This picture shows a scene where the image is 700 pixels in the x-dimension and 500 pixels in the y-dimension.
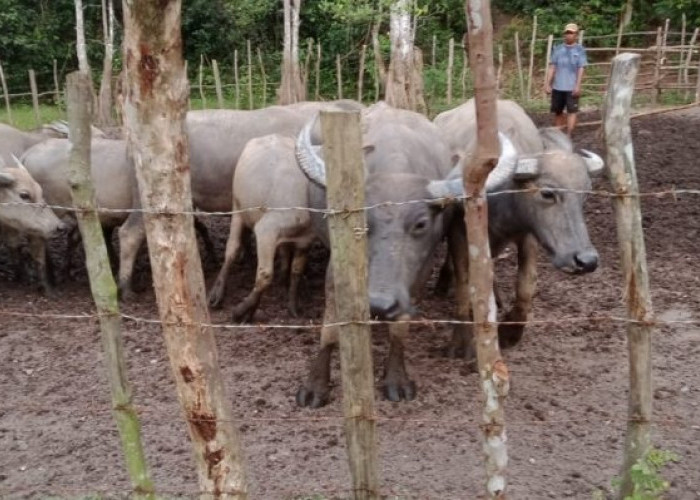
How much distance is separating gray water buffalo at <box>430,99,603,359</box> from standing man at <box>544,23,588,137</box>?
6701 mm

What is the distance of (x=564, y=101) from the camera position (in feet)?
43.8

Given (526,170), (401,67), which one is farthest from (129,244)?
(401,67)

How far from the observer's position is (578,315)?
6.82 meters

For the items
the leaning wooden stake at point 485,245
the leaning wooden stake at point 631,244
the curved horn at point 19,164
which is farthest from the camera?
the curved horn at point 19,164

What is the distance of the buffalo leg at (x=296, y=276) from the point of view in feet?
22.9

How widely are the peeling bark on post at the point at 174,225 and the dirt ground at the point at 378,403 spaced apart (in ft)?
1.36

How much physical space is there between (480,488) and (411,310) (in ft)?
3.38

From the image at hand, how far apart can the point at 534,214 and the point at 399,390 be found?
1.37m

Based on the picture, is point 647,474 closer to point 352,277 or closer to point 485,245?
point 485,245

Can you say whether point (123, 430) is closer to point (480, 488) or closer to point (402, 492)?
point (402, 492)

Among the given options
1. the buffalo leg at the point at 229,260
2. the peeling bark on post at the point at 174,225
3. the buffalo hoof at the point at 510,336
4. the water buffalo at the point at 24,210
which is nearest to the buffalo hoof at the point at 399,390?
the buffalo hoof at the point at 510,336

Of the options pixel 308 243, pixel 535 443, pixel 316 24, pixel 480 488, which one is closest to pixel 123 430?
pixel 480 488

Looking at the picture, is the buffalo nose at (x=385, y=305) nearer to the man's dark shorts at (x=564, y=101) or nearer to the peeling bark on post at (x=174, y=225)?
the peeling bark on post at (x=174, y=225)

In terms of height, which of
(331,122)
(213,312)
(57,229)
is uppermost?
(331,122)
